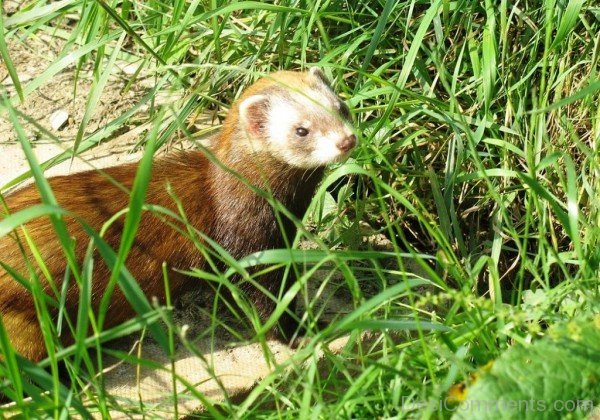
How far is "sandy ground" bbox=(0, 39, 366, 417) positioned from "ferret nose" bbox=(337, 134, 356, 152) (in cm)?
65

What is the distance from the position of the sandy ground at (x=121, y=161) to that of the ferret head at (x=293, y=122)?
2.02 feet

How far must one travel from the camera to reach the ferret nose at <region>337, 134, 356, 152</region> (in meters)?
3.16

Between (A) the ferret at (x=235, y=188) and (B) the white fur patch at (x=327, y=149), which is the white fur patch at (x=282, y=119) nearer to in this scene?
(A) the ferret at (x=235, y=188)

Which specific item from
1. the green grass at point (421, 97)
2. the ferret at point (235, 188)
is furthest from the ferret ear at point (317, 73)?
the green grass at point (421, 97)

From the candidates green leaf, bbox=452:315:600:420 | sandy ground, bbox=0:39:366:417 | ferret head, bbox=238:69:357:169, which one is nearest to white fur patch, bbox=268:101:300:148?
ferret head, bbox=238:69:357:169

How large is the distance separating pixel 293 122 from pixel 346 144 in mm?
238

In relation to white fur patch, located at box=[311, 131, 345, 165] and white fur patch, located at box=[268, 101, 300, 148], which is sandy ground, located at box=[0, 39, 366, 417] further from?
white fur patch, located at box=[268, 101, 300, 148]

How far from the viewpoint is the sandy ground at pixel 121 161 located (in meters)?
2.86

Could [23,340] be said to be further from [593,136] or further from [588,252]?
[593,136]

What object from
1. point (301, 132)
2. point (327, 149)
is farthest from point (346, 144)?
point (301, 132)

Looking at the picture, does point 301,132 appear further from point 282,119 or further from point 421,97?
point 421,97

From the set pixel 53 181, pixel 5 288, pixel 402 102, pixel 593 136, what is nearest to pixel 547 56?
pixel 593 136

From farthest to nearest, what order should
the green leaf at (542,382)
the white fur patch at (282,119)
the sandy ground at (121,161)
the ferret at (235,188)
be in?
the white fur patch at (282,119) → the ferret at (235,188) → the sandy ground at (121,161) → the green leaf at (542,382)

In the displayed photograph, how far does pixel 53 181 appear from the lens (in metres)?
3.10
